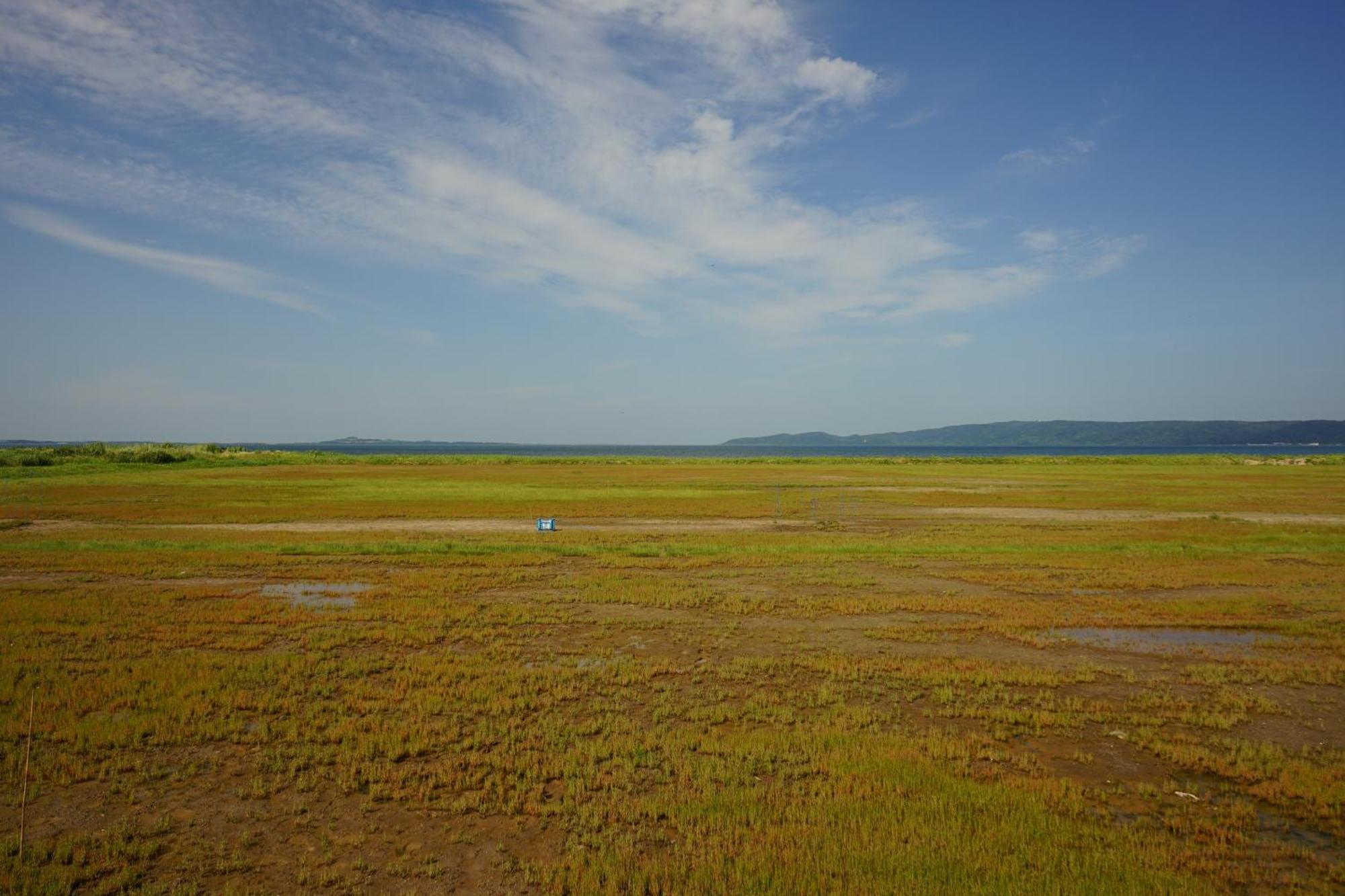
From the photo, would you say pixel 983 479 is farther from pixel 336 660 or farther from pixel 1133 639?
pixel 336 660

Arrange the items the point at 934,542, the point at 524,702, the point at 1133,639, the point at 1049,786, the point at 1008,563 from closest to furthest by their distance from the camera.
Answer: the point at 1049,786, the point at 524,702, the point at 1133,639, the point at 1008,563, the point at 934,542

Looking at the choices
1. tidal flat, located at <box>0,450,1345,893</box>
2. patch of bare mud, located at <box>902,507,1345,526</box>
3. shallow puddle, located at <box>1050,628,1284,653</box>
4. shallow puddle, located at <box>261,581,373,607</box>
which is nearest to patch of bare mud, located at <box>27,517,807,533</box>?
tidal flat, located at <box>0,450,1345,893</box>

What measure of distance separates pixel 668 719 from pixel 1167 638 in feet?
42.8

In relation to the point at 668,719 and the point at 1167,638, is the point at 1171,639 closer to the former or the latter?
the point at 1167,638

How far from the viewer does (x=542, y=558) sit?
88.3 ft

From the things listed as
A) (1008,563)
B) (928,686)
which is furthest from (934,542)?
(928,686)

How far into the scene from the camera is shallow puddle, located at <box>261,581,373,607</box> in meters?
19.3

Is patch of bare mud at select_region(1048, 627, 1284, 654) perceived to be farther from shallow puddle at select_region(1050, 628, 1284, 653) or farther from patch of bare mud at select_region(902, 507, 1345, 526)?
patch of bare mud at select_region(902, 507, 1345, 526)

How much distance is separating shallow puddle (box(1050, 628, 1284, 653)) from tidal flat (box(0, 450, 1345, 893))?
0.44 feet

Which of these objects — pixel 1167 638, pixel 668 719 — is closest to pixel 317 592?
pixel 668 719

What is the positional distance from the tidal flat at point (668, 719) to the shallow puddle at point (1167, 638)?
5.2 inches

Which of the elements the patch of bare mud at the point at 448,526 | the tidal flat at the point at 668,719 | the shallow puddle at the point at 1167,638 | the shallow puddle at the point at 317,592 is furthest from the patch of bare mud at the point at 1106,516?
the shallow puddle at the point at 317,592

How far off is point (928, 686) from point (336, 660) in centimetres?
1167

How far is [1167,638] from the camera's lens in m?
16.3
